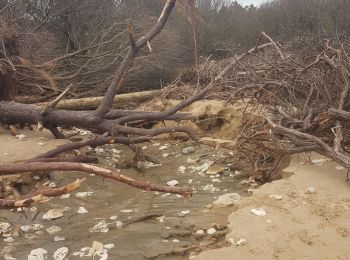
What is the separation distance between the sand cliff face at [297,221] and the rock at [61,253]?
1124 mm

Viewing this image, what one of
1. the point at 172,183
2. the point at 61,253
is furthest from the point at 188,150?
the point at 61,253

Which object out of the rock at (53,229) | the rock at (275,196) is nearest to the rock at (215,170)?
the rock at (275,196)

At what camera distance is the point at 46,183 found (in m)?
5.30

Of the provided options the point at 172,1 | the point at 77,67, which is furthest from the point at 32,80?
the point at 172,1

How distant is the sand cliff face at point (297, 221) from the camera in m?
3.29

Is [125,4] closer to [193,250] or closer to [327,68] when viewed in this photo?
[327,68]

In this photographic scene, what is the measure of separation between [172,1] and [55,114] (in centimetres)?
252

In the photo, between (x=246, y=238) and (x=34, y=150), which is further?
(x=34, y=150)

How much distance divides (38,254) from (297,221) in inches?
82.6

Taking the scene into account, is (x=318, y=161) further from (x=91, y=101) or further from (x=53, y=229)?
(x=91, y=101)

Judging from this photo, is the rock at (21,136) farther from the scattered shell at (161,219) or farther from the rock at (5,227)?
the scattered shell at (161,219)

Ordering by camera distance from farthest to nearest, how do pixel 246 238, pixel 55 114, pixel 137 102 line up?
pixel 137 102, pixel 55 114, pixel 246 238

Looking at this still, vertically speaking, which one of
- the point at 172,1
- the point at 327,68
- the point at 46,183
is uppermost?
the point at 172,1

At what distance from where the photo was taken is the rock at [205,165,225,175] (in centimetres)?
604
